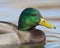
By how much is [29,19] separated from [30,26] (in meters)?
0.18

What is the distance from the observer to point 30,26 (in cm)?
1059

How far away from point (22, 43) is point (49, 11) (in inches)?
111

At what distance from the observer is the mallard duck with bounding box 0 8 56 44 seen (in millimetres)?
10352

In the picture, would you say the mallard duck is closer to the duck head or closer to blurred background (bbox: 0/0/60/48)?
the duck head

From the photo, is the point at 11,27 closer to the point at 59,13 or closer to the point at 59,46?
the point at 59,46

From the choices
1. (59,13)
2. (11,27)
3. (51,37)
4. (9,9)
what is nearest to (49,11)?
(59,13)

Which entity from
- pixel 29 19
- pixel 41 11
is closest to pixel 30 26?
pixel 29 19

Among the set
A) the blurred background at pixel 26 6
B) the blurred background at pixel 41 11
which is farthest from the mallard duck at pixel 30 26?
the blurred background at pixel 26 6

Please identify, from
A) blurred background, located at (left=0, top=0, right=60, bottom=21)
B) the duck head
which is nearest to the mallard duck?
the duck head

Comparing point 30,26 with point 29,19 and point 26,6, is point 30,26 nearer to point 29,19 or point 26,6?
point 29,19

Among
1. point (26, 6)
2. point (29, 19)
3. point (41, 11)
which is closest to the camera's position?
point (29, 19)

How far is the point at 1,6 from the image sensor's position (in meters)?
13.1

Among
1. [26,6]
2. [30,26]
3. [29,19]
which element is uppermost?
[26,6]

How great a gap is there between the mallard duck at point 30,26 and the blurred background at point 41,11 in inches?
13.0
